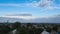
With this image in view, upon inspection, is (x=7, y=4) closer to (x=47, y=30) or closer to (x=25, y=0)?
(x=25, y=0)

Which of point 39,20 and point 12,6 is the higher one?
point 12,6

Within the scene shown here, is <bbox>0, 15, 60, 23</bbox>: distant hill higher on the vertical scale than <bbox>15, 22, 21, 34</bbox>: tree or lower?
higher

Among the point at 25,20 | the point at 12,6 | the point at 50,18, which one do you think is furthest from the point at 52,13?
the point at 12,6

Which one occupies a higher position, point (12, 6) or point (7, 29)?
point (12, 6)

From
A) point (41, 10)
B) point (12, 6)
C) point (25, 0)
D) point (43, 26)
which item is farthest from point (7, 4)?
point (43, 26)

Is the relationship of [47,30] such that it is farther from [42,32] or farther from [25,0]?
[25,0]

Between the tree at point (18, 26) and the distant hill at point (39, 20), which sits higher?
the distant hill at point (39, 20)

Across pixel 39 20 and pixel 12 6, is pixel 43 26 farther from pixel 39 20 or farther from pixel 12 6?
pixel 12 6

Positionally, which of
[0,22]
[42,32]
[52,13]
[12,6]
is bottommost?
[42,32]
